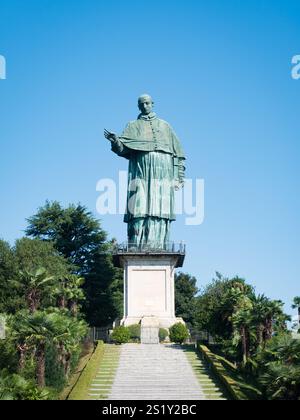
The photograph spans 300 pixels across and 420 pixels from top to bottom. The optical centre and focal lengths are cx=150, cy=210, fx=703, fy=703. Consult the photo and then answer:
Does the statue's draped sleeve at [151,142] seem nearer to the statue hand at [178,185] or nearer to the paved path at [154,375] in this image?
the statue hand at [178,185]

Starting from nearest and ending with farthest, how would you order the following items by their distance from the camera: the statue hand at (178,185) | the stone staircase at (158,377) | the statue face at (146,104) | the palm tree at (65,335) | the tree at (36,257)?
the stone staircase at (158,377), the palm tree at (65,335), the tree at (36,257), the statue hand at (178,185), the statue face at (146,104)

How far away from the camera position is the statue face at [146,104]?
51250 millimetres

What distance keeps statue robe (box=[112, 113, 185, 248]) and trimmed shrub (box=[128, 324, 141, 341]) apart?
6.30 m

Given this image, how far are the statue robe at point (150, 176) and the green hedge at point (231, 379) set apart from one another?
12.0 meters

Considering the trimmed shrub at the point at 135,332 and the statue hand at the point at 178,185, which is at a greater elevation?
the statue hand at the point at 178,185

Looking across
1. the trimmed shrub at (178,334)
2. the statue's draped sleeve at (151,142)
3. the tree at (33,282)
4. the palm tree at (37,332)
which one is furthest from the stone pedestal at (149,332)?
the palm tree at (37,332)

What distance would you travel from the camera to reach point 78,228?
59.6 meters

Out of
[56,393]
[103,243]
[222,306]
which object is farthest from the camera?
[103,243]

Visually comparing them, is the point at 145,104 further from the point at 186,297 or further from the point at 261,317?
the point at 186,297

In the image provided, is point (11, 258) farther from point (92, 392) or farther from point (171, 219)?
point (92, 392)

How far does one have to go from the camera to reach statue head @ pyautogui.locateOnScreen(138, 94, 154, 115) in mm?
51250
